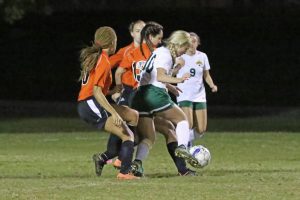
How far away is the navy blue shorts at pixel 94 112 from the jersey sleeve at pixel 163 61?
0.90 meters

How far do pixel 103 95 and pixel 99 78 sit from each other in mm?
208


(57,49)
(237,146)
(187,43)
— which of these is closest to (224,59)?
(57,49)

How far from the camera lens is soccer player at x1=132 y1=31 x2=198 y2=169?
13.7 metres

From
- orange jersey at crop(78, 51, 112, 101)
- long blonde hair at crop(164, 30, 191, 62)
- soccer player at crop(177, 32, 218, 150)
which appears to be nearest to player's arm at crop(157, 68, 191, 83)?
long blonde hair at crop(164, 30, 191, 62)

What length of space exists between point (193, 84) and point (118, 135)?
480 centimetres

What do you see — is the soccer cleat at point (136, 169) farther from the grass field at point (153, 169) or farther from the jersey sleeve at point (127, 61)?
the jersey sleeve at point (127, 61)

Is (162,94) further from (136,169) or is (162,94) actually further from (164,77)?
(136,169)

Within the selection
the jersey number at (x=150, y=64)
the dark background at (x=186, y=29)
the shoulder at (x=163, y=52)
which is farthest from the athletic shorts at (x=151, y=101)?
the dark background at (x=186, y=29)

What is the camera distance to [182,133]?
1387cm

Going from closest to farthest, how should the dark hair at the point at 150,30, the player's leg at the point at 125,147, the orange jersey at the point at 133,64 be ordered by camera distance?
the player's leg at the point at 125,147
the dark hair at the point at 150,30
the orange jersey at the point at 133,64

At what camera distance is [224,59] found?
4003 cm

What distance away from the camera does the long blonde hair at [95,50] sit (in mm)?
13383

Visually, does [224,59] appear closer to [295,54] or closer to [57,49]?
[295,54]

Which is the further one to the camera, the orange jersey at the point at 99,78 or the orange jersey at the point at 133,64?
the orange jersey at the point at 133,64
